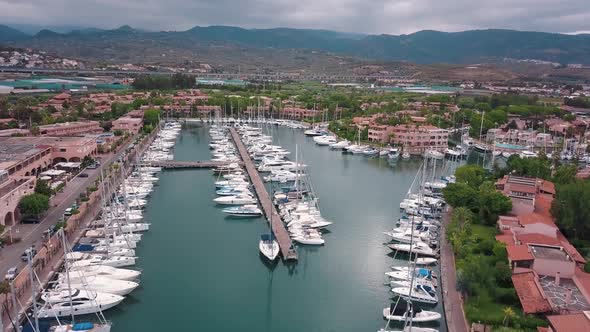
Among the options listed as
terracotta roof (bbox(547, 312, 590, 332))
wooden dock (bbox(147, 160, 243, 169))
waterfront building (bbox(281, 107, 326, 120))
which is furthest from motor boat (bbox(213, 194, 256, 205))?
waterfront building (bbox(281, 107, 326, 120))

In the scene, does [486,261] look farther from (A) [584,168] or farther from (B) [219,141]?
(B) [219,141]

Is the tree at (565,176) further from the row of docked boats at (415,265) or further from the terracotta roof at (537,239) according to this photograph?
the terracotta roof at (537,239)

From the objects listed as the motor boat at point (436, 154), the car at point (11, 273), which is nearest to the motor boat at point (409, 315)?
the car at point (11, 273)

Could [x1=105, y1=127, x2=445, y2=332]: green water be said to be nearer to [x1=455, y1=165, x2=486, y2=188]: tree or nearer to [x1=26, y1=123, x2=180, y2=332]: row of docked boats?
[x1=26, y1=123, x2=180, y2=332]: row of docked boats

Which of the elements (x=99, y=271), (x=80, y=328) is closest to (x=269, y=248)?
Answer: (x=99, y=271)

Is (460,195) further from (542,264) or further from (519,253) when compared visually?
(542,264)

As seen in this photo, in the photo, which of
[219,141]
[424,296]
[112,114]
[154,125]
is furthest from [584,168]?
[112,114]
